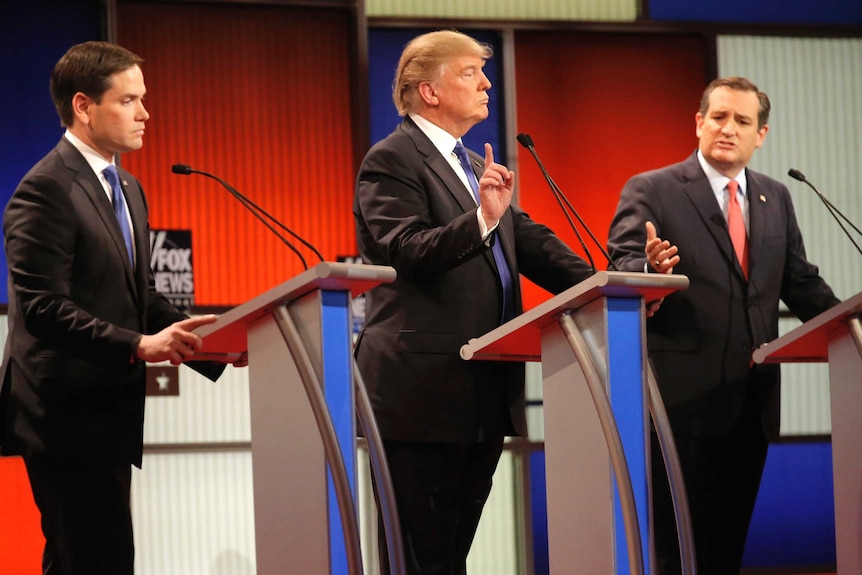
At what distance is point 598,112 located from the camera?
5281mm

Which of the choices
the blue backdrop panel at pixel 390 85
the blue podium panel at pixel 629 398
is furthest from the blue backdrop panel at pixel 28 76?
the blue podium panel at pixel 629 398

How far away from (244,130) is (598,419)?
2.96 metres

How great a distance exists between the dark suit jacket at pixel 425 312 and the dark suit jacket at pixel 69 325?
56cm

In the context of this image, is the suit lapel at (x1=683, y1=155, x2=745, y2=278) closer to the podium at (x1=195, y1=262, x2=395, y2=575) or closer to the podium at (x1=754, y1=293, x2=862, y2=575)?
the podium at (x1=754, y1=293, x2=862, y2=575)

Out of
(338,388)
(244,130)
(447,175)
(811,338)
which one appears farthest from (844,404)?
(244,130)

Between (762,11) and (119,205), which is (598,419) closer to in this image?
(119,205)

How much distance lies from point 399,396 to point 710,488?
1.12 m

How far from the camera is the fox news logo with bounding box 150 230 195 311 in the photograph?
479 centimetres

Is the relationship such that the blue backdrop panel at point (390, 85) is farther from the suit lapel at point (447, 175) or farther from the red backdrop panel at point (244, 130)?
the suit lapel at point (447, 175)

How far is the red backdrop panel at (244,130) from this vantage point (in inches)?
191

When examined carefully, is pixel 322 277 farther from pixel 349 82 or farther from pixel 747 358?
pixel 349 82

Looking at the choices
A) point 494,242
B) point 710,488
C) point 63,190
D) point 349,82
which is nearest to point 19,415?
point 63,190

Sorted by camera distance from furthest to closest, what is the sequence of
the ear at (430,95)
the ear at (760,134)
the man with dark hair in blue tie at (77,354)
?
the ear at (760,134)
the ear at (430,95)
the man with dark hair in blue tie at (77,354)

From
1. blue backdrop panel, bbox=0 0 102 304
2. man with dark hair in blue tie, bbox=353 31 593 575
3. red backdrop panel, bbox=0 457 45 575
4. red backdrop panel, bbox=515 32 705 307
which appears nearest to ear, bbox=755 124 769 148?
man with dark hair in blue tie, bbox=353 31 593 575
